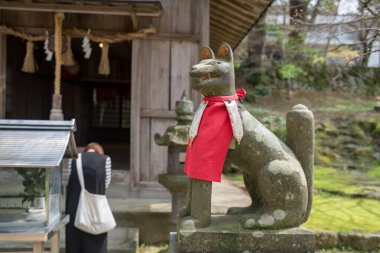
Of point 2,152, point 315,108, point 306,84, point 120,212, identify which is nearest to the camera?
point 2,152

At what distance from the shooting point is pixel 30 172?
374cm

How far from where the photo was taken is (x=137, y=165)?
760cm

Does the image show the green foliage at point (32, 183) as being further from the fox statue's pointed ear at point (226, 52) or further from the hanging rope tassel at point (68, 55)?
the hanging rope tassel at point (68, 55)

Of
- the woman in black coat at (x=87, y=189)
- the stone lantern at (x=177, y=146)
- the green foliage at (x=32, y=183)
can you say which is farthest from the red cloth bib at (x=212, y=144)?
the stone lantern at (x=177, y=146)

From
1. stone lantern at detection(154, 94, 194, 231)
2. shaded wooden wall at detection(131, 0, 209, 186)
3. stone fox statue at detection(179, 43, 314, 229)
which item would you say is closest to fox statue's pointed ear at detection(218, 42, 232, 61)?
stone fox statue at detection(179, 43, 314, 229)

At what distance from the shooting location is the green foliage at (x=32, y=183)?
3689mm

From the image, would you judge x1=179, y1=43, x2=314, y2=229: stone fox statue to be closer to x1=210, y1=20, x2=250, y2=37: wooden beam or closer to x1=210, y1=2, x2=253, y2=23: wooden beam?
x1=210, y1=2, x2=253, y2=23: wooden beam

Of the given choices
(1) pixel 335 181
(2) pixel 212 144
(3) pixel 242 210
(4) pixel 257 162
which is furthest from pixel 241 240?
(1) pixel 335 181

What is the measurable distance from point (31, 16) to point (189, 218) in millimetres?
6580

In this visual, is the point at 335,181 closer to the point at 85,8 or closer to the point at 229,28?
the point at 229,28

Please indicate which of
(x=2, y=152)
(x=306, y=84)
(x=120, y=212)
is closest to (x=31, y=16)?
(x=120, y=212)

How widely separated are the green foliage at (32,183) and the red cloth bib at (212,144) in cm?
166

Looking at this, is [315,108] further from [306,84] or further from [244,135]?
[244,135]

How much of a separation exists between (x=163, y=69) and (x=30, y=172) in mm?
4318
